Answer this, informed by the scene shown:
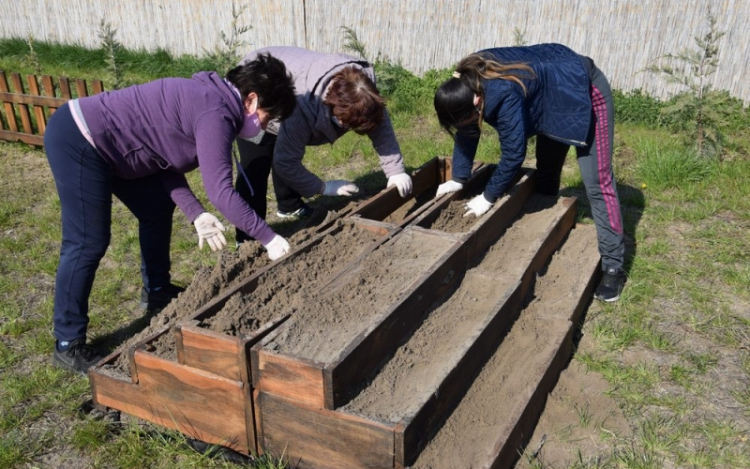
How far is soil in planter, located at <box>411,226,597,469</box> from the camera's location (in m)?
2.71

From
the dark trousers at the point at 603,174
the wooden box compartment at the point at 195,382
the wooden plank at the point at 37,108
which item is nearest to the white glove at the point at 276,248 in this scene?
the wooden box compartment at the point at 195,382

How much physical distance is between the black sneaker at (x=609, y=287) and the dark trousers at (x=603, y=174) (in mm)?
46

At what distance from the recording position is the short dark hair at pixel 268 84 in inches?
130

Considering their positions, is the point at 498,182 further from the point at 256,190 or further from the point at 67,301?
the point at 67,301

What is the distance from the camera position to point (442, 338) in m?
3.17

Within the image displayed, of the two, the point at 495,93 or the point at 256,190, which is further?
the point at 256,190

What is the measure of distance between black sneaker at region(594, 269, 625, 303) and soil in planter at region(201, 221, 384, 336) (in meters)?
1.60

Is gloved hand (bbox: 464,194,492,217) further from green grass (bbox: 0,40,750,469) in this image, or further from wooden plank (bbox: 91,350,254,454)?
wooden plank (bbox: 91,350,254,454)

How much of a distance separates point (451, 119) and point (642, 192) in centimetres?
324

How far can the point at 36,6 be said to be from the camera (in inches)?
501

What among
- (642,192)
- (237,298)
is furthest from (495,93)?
(642,192)

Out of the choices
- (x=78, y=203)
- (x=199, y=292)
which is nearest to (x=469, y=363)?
(x=199, y=292)

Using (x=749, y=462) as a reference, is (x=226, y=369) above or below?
above

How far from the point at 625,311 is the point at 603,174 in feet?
3.01
